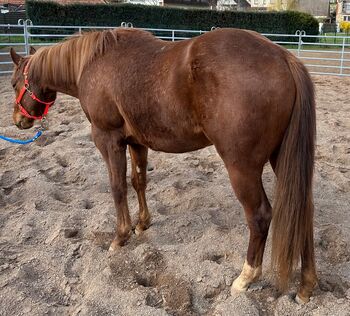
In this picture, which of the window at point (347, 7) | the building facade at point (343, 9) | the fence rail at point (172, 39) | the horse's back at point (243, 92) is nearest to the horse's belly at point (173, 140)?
the horse's back at point (243, 92)

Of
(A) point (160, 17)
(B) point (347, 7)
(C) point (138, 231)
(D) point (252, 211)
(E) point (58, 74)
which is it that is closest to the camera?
(D) point (252, 211)

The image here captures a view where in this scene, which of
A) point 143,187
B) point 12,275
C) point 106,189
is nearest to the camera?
point 12,275

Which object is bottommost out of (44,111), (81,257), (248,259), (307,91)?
(81,257)

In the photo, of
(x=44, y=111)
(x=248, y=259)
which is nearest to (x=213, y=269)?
(x=248, y=259)

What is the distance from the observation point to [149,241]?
10.5 feet

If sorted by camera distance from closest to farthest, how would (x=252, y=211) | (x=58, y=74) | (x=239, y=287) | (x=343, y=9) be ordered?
(x=252, y=211)
(x=239, y=287)
(x=58, y=74)
(x=343, y=9)

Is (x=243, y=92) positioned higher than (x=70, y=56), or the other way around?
(x=70, y=56)

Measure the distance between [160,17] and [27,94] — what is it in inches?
735

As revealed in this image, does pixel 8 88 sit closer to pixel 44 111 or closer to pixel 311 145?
pixel 44 111

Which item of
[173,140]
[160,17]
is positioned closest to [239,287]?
[173,140]

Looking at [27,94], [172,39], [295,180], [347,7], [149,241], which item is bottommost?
[149,241]

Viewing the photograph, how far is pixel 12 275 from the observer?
8.77 feet

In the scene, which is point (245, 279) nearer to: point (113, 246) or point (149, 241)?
point (149, 241)

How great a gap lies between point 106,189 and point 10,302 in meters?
1.80
